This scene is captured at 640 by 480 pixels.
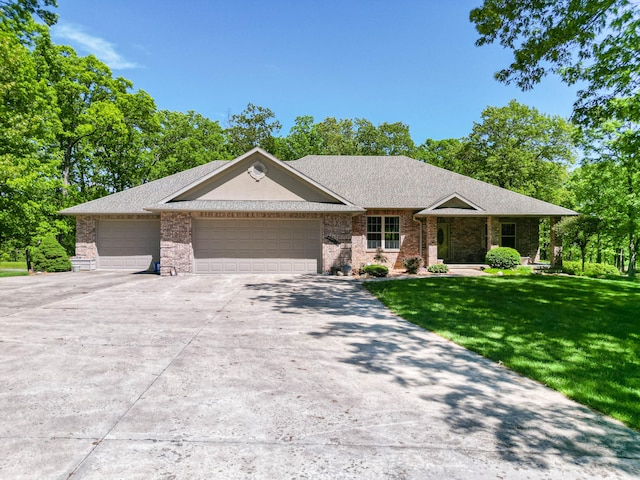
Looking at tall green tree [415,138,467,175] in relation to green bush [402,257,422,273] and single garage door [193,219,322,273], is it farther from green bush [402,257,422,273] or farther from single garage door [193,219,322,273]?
single garage door [193,219,322,273]

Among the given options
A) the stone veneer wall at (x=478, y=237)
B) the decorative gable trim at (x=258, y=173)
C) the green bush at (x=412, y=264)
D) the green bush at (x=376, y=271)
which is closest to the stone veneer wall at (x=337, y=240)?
the decorative gable trim at (x=258, y=173)

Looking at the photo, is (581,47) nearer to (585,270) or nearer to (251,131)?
(585,270)

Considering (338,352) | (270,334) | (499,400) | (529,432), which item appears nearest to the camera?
(529,432)

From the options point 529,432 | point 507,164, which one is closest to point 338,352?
Answer: point 529,432

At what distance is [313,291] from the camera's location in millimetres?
11430

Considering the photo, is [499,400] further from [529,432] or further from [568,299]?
[568,299]

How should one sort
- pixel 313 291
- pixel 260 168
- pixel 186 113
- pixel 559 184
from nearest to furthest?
1. pixel 313 291
2. pixel 260 168
3. pixel 559 184
4. pixel 186 113

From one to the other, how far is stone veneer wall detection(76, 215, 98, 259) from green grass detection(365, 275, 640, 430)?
559 inches

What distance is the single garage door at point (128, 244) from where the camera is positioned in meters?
17.3

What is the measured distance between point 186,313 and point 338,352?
432 cm

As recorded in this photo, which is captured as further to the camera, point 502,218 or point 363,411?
point 502,218

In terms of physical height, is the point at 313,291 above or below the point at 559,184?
below

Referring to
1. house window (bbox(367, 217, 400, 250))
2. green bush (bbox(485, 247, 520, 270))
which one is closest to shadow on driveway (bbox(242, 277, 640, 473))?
house window (bbox(367, 217, 400, 250))

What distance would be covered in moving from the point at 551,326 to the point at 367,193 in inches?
519
